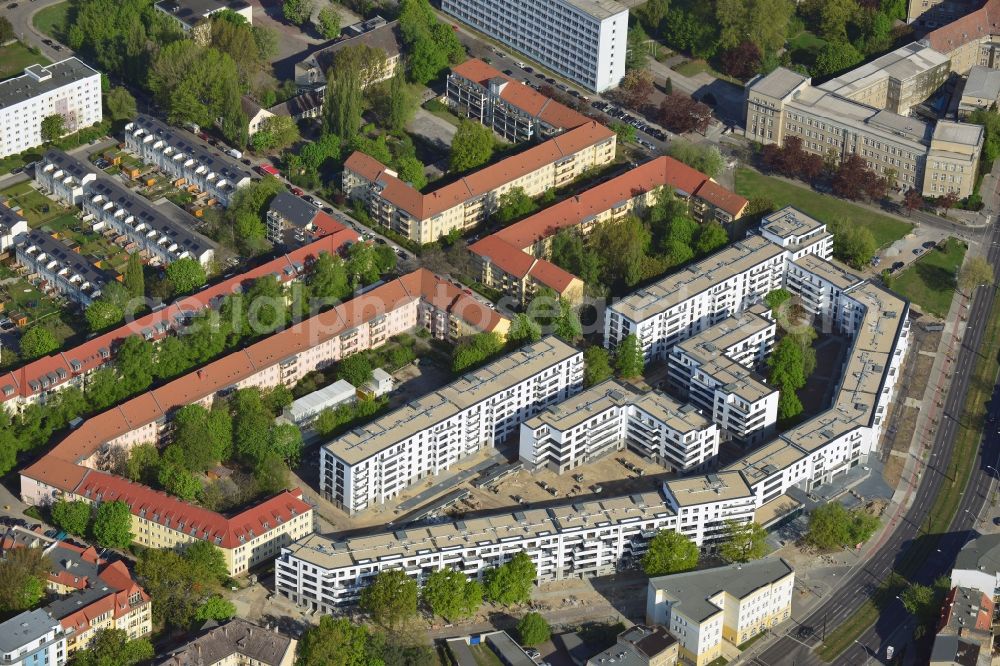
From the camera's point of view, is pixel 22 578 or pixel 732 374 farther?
pixel 732 374

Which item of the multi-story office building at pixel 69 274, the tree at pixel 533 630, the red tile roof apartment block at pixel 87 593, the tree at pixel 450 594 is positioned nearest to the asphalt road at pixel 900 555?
the tree at pixel 533 630

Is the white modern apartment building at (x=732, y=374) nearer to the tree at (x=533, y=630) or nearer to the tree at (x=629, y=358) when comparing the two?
the tree at (x=629, y=358)

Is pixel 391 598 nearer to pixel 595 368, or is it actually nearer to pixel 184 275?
pixel 595 368

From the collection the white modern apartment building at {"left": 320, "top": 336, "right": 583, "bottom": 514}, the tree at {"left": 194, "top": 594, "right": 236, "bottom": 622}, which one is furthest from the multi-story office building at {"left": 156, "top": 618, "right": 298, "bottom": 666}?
the white modern apartment building at {"left": 320, "top": 336, "right": 583, "bottom": 514}

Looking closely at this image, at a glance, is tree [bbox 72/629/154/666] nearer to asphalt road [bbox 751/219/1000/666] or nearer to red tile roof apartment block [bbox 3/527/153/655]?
red tile roof apartment block [bbox 3/527/153/655]

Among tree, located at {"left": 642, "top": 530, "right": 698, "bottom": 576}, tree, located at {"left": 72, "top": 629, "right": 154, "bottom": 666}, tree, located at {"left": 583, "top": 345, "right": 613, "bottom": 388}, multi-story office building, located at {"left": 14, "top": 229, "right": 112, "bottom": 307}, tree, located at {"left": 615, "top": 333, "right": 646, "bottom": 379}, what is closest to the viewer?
tree, located at {"left": 72, "top": 629, "right": 154, "bottom": 666}

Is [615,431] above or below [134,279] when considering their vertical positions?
below

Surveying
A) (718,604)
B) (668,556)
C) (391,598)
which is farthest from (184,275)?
(718,604)
